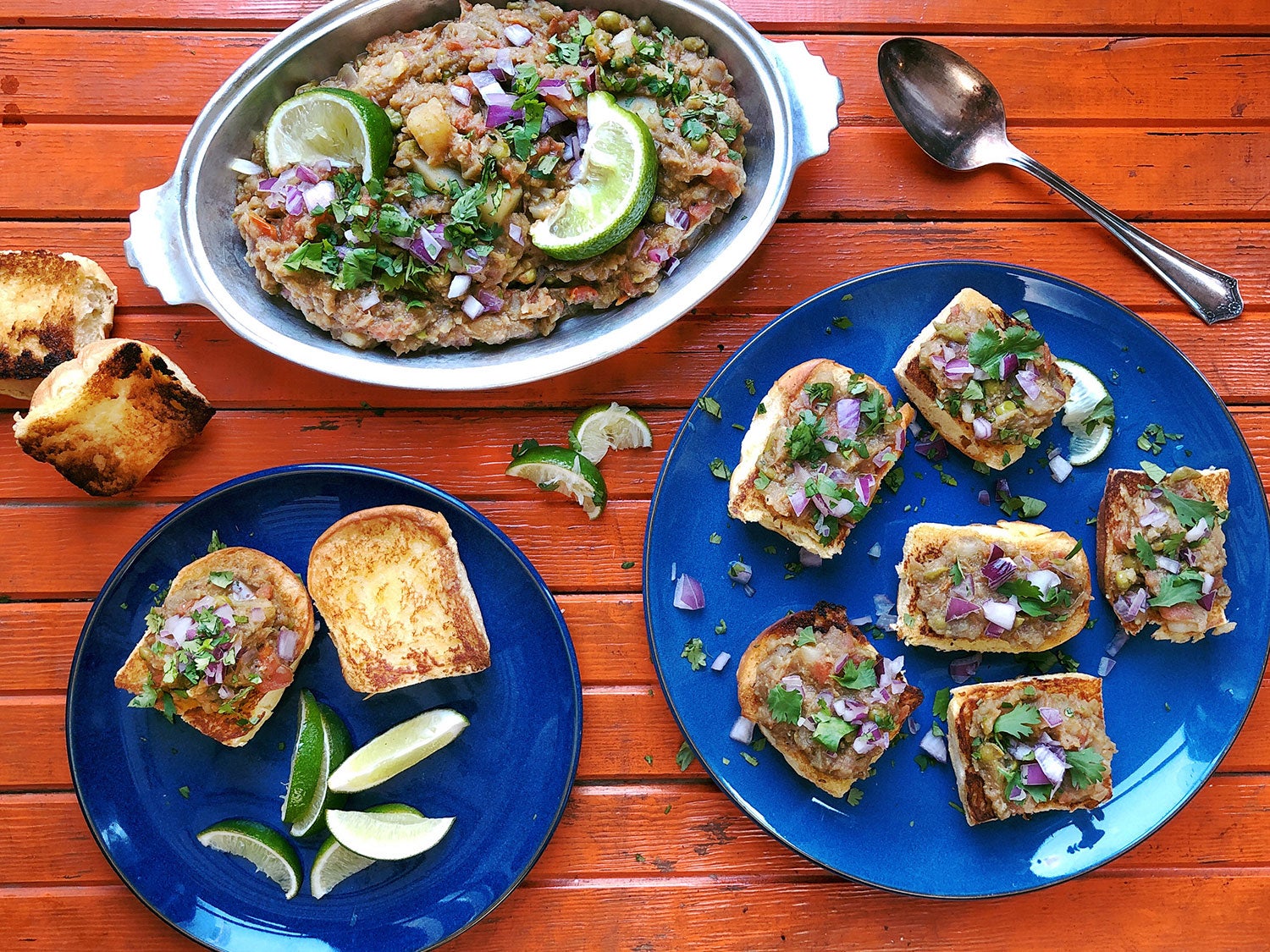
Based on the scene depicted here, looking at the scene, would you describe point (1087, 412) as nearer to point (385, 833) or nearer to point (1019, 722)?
point (1019, 722)

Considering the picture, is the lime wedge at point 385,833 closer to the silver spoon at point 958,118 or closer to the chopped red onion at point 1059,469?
the chopped red onion at point 1059,469

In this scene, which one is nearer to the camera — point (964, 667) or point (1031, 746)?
point (1031, 746)

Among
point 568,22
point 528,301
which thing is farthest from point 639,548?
point 568,22

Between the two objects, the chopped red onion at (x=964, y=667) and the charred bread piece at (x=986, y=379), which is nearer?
the charred bread piece at (x=986, y=379)

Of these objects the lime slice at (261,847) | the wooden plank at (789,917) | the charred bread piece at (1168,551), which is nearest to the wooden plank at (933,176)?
the charred bread piece at (1168,551)

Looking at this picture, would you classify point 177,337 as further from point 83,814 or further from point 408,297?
point 83,814

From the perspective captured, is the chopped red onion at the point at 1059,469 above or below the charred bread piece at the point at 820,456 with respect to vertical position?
below

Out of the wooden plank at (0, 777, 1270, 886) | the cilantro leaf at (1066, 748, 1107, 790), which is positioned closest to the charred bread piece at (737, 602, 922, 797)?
the wooden plank at (0, 777, 1270, 886)

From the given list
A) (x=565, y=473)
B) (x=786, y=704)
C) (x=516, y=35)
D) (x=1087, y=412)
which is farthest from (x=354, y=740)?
(x=1087, y=412)
